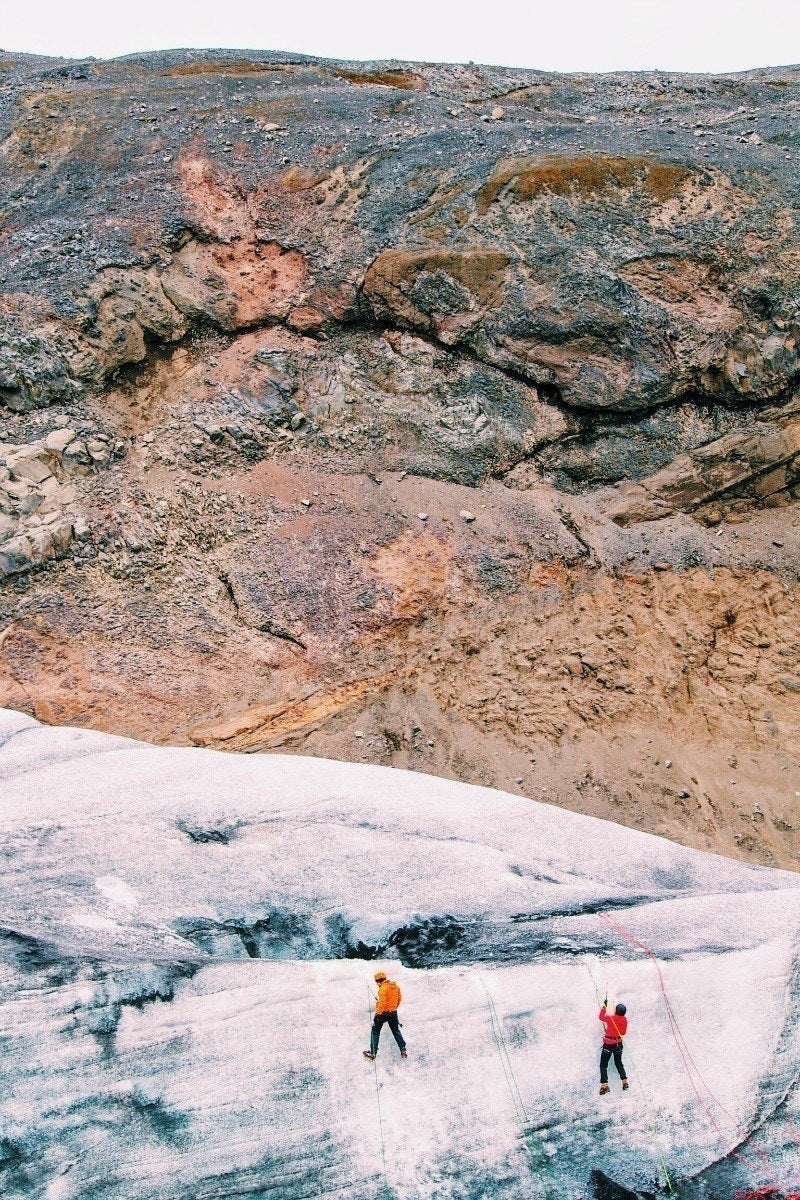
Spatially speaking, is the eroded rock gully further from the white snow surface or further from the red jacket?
the red jacket

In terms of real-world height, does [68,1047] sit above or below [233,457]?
below

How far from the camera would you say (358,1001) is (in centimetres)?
966

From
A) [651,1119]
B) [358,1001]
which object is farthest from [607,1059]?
[358,1001]

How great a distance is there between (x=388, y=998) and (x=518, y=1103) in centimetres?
167

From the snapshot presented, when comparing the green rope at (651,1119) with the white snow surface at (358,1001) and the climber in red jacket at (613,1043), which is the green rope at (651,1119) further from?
the climber in red jacket at (613,1043)

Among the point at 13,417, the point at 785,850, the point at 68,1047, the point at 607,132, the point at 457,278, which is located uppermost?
the point at 607,132

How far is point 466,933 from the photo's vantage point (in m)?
10.5

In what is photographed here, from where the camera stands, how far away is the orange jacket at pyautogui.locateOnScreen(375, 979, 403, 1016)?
922 cm

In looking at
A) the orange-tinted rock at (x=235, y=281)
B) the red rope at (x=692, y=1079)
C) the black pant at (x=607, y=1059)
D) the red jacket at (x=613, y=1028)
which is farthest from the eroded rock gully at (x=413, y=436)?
the black pant at (x=607, y=1059)

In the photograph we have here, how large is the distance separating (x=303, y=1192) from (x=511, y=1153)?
79.7 inches

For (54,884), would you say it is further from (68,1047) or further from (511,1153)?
(511,1153)

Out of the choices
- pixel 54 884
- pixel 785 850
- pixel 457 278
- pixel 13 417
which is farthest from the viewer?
pixel 457 278

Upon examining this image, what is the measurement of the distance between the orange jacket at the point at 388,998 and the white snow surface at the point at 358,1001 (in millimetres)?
478

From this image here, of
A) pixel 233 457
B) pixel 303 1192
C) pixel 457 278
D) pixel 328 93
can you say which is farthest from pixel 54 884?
pixel 328 93
